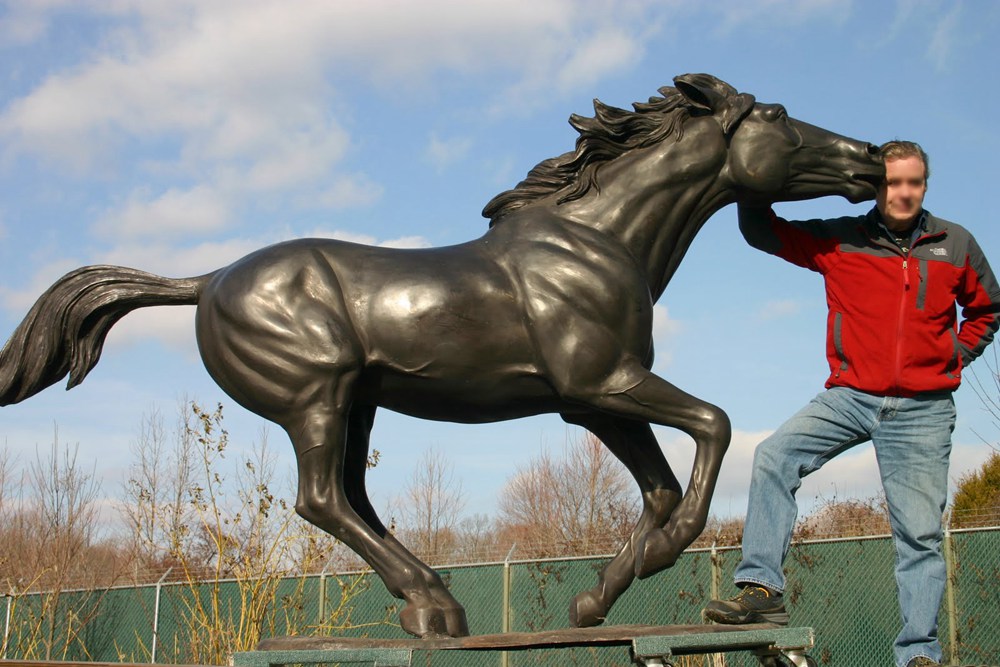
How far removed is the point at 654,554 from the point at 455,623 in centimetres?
70

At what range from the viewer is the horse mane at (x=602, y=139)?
3885 mm

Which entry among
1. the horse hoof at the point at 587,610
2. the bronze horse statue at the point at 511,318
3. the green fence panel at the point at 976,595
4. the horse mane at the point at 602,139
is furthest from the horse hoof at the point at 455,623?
the green fence panel at the point at 976,595

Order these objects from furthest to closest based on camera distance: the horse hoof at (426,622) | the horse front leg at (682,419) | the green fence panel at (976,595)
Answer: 1. the green fence panel at (976,595)
2. the horse front leg at (682,419)
3. the horse hoof at (426,622)

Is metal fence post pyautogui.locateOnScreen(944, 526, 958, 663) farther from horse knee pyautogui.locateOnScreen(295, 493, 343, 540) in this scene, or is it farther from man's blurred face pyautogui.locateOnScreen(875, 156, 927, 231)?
horse knee pyautogui.locateOnScreen(295, 493, 343, 540)

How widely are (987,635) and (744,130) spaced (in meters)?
6.43

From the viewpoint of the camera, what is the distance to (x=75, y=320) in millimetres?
3855

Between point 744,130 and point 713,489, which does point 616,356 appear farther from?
point 744,130

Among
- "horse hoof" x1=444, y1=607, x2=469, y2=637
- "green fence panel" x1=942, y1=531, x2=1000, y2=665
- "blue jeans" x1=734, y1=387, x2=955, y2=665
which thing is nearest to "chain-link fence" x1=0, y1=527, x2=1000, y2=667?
"green fence panel" x1=942, y1=531, x2=1000, y2=665

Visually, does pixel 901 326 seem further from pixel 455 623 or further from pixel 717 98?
pixel 455 623

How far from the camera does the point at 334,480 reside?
3527mm

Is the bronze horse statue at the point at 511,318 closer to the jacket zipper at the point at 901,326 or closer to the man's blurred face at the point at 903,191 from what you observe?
the man's blurred face at the point at 903,191

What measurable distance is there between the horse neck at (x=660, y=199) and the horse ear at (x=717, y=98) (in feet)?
0.21

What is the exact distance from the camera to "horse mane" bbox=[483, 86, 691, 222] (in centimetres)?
388

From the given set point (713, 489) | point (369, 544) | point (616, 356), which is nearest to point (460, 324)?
point (616, 356)
